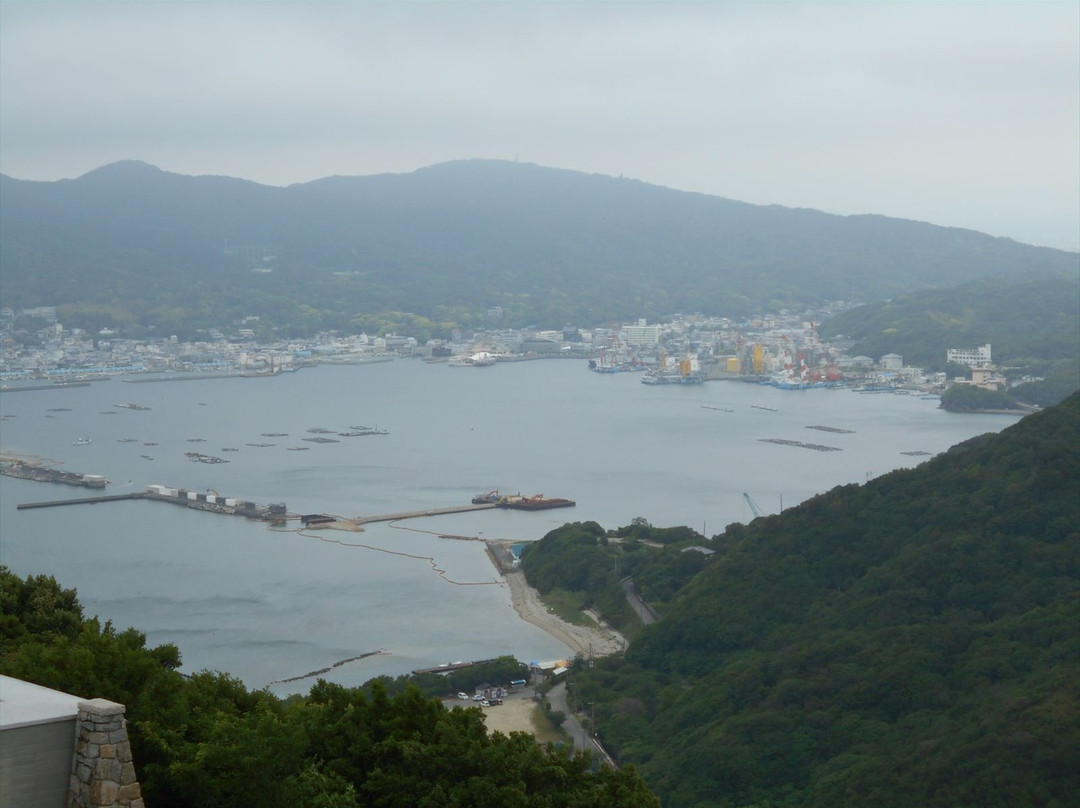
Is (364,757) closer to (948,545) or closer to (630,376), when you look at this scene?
(948,545)

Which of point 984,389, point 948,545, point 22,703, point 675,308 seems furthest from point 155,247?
point 22,703

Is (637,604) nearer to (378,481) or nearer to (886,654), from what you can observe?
(886,654)

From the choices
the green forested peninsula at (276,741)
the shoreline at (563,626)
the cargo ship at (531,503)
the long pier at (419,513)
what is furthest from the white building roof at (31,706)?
the cargo ship at (531,503)

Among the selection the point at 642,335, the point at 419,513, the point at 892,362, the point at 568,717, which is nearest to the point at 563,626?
the point at 568,717

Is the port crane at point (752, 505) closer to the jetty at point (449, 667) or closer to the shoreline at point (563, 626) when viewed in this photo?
the shoreline at point (563, 626)

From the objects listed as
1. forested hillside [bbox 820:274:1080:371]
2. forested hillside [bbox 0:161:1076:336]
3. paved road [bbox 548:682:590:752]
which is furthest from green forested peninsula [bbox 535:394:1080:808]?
forested hillside [bbox 0:161:1076:336]

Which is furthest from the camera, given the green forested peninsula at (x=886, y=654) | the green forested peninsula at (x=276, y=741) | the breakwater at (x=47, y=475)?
the breakwater at (x=47, y=475)
